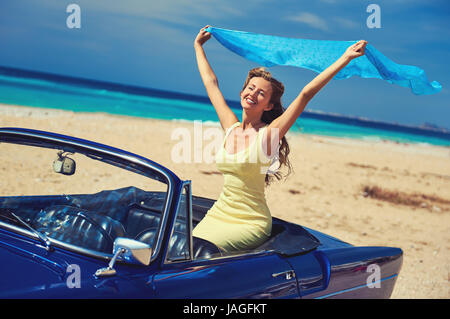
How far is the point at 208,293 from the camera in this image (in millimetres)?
2355

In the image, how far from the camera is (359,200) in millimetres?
10227

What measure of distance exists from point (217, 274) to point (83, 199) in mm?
845

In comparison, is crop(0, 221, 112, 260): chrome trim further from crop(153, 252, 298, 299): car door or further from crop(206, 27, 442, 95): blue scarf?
crop(206, 27, 442, 95): blue scarf

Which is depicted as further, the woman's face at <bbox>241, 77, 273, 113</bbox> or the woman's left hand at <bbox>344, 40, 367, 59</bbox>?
the woman's face at <bbox>241, 77, 273, 113</bbox>

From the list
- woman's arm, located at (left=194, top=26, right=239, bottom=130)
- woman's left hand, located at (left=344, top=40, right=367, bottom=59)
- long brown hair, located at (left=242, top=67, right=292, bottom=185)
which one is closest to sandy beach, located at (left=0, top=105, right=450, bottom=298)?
woman's arm, located at (left=194, top=26, right=239, bottom=130)

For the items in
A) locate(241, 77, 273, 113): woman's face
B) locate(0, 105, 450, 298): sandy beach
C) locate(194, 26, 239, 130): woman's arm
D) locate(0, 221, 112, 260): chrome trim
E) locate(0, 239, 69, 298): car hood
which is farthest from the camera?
locate(0, 105, 450, 298): sandy beach

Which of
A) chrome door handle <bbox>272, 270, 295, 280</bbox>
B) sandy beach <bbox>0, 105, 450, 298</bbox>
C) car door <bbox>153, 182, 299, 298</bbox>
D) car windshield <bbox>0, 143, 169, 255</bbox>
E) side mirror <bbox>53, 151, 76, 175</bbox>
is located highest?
side mirror <bbox>53, 151, 76, 175</bbox>

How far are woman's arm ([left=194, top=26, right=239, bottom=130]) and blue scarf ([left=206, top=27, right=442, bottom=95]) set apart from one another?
213 millimetres

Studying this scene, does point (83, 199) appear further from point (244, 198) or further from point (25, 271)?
point (244, 198)

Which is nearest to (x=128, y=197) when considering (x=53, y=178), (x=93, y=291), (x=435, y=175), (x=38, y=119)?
(x=53, y=178)

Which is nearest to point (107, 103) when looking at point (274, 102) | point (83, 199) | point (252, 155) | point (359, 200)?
point (359, 200)

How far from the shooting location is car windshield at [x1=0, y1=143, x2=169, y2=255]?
2.39m

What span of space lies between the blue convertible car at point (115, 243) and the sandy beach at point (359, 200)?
9.8 inches

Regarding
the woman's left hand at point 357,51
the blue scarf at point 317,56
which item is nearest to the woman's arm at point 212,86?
the blue scarf at point 317,56
